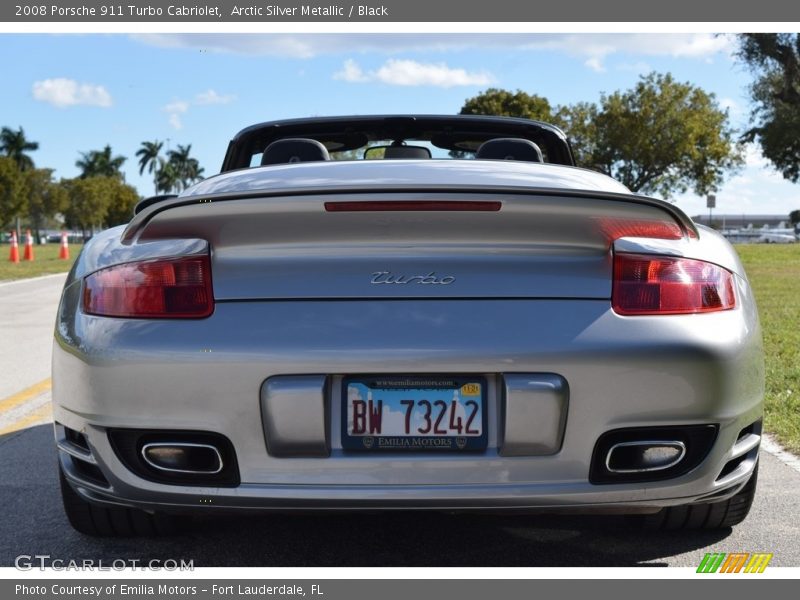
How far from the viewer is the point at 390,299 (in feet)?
8.95

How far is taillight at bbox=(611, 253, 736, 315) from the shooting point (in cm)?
281

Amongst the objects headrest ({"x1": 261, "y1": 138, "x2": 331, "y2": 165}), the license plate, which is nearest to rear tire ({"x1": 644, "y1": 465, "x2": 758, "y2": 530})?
the license plate

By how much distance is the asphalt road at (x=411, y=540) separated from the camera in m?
3.24

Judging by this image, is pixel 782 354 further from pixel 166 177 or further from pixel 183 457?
pixel 166 177

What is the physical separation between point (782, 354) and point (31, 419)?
5569mm

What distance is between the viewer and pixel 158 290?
2.84 meters

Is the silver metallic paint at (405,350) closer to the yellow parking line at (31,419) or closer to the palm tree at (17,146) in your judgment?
the yellow parking line at (31,419)

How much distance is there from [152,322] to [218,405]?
0.99 feet

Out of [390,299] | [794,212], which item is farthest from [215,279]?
[794,212]

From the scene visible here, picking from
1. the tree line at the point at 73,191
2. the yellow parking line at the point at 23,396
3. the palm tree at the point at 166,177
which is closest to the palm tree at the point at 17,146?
the tree line at the point at 73,191

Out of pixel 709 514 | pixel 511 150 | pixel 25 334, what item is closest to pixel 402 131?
pixel 511 150

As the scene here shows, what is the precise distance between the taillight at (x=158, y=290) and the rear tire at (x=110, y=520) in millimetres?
753

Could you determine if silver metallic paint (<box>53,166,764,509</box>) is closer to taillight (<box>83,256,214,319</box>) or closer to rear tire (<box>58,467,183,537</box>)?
taillight (<box>83,256,214,319</box>)
